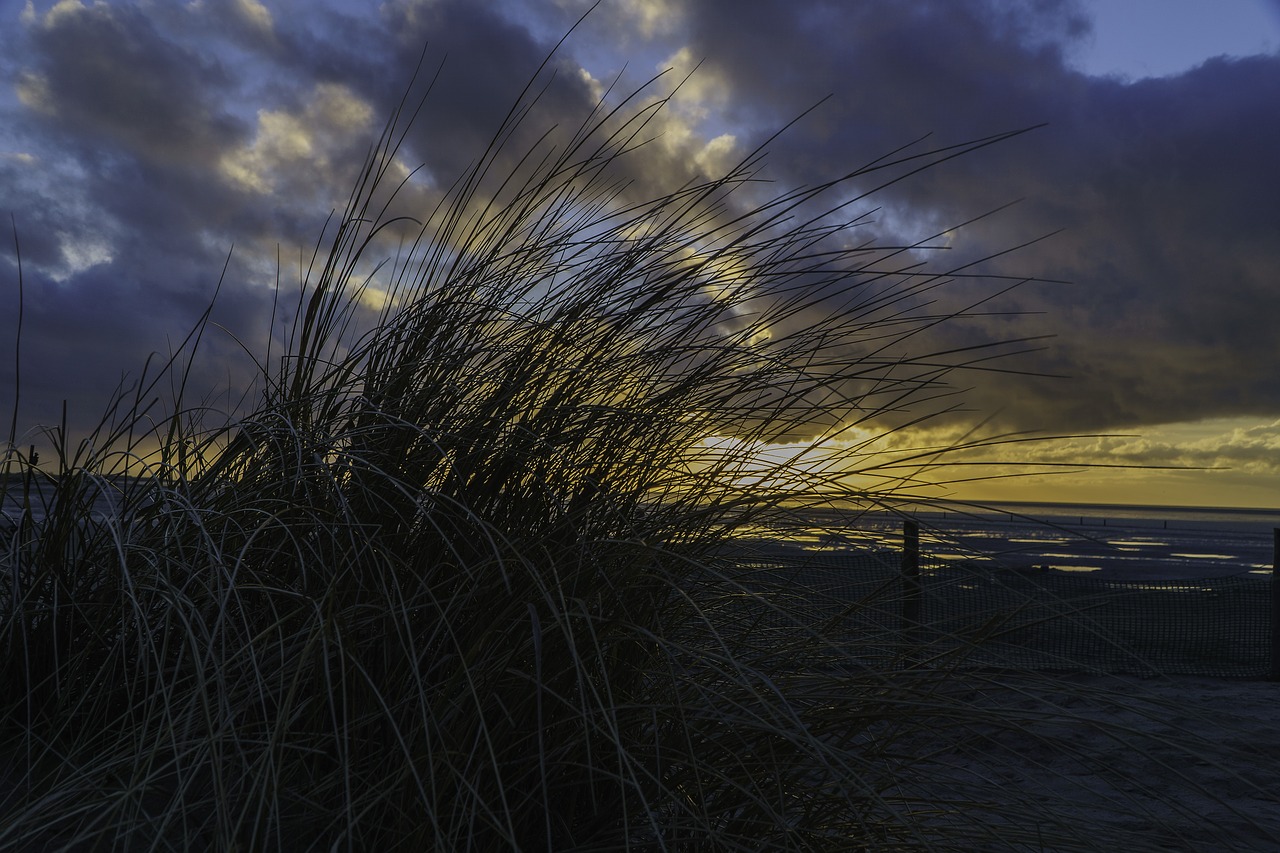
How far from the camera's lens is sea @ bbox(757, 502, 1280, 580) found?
1.26 metres

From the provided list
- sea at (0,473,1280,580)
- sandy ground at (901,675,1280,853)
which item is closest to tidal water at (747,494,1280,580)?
sea at (0,473,1280,580)

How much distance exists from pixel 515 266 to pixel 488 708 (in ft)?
2.76

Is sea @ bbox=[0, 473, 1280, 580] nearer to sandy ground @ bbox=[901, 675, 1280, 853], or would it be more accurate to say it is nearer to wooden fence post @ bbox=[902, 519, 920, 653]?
wooden fence post @ bbox=[902, 519, 920, 653]

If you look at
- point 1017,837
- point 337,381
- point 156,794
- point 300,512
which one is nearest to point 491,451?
point 300,512

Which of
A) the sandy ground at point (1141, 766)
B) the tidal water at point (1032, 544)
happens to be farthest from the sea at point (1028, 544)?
the sandy ground at point (1141, 766)

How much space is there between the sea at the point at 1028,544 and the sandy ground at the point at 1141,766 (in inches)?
8.3

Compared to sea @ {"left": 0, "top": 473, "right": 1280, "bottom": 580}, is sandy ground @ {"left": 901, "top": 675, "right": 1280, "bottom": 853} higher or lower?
lower

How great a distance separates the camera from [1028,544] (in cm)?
139

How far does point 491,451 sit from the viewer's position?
1.26 meters

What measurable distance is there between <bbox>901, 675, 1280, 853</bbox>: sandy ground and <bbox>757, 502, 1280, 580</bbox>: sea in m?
0.21

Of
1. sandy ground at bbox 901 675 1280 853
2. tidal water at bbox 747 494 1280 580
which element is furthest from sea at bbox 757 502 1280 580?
sandy ground at bbox 901 675 1280 853

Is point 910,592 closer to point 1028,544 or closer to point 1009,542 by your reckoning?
point 1028,544

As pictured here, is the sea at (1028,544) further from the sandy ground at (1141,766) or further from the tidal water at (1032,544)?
the sandy ground at (1141,766)

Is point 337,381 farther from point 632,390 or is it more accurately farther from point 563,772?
point 563,772
